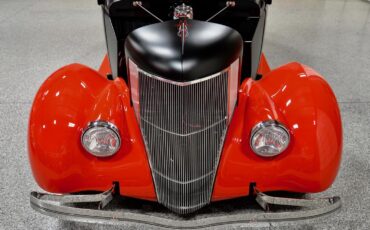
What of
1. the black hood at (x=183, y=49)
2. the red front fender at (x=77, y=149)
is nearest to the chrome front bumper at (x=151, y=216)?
the red front fender at (x=77, y=149)

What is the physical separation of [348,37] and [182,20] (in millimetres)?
3778

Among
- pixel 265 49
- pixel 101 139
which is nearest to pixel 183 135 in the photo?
pixel 101 139

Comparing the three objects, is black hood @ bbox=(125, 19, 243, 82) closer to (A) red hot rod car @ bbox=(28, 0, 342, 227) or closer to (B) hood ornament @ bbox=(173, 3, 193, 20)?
(A) red hot rod car @ bbox=(28, 0, 342, 227)

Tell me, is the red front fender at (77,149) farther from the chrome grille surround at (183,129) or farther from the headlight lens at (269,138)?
the headlight lens at (269,138)

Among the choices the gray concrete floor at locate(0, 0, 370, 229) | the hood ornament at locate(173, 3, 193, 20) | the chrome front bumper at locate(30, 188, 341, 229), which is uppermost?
the hood ornament at locate(173, 3, 193, 20)

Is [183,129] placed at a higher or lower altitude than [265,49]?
higher

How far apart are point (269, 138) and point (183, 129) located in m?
0.37

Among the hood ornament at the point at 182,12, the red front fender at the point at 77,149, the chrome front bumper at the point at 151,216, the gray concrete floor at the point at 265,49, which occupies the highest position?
the hood ornament at the point at 182,12

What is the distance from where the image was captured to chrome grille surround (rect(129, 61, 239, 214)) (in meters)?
1.52

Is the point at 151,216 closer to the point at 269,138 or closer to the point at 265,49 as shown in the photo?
the point at 269,138

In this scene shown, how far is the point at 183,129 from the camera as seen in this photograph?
157 cm

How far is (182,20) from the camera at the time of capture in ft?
5.29

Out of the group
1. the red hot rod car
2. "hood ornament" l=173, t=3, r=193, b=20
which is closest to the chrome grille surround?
the red hot rod car

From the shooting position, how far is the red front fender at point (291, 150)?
1.64m
